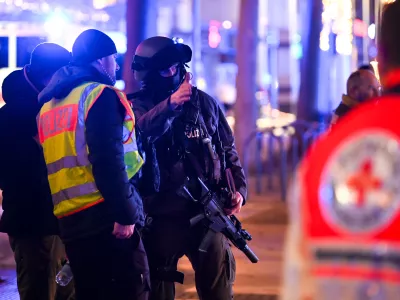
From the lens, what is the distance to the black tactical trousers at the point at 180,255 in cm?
510

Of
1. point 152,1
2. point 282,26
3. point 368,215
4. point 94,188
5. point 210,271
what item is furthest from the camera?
point 282,26

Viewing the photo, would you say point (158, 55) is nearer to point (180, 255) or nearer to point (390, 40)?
point (180, 255)

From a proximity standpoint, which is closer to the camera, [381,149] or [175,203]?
[381,149]

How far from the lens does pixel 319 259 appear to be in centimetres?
242

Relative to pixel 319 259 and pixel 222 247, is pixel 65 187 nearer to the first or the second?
pixel 222 247

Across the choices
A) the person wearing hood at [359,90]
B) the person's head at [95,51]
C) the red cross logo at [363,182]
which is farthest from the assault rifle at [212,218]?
the red cross logo at [363,182]

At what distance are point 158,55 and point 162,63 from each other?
5 centimetres

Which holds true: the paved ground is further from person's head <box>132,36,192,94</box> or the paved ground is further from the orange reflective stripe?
the orange reflective stripe

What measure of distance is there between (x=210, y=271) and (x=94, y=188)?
106cm

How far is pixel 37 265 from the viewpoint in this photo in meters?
5.48

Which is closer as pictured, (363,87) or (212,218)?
(212,218)

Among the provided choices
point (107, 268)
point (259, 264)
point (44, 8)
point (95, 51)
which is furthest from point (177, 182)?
point (44, 8)

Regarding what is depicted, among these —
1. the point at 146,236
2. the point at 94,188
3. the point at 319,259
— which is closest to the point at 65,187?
the point at 94,188

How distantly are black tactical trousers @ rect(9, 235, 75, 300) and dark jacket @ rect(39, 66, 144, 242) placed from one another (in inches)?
42.4
